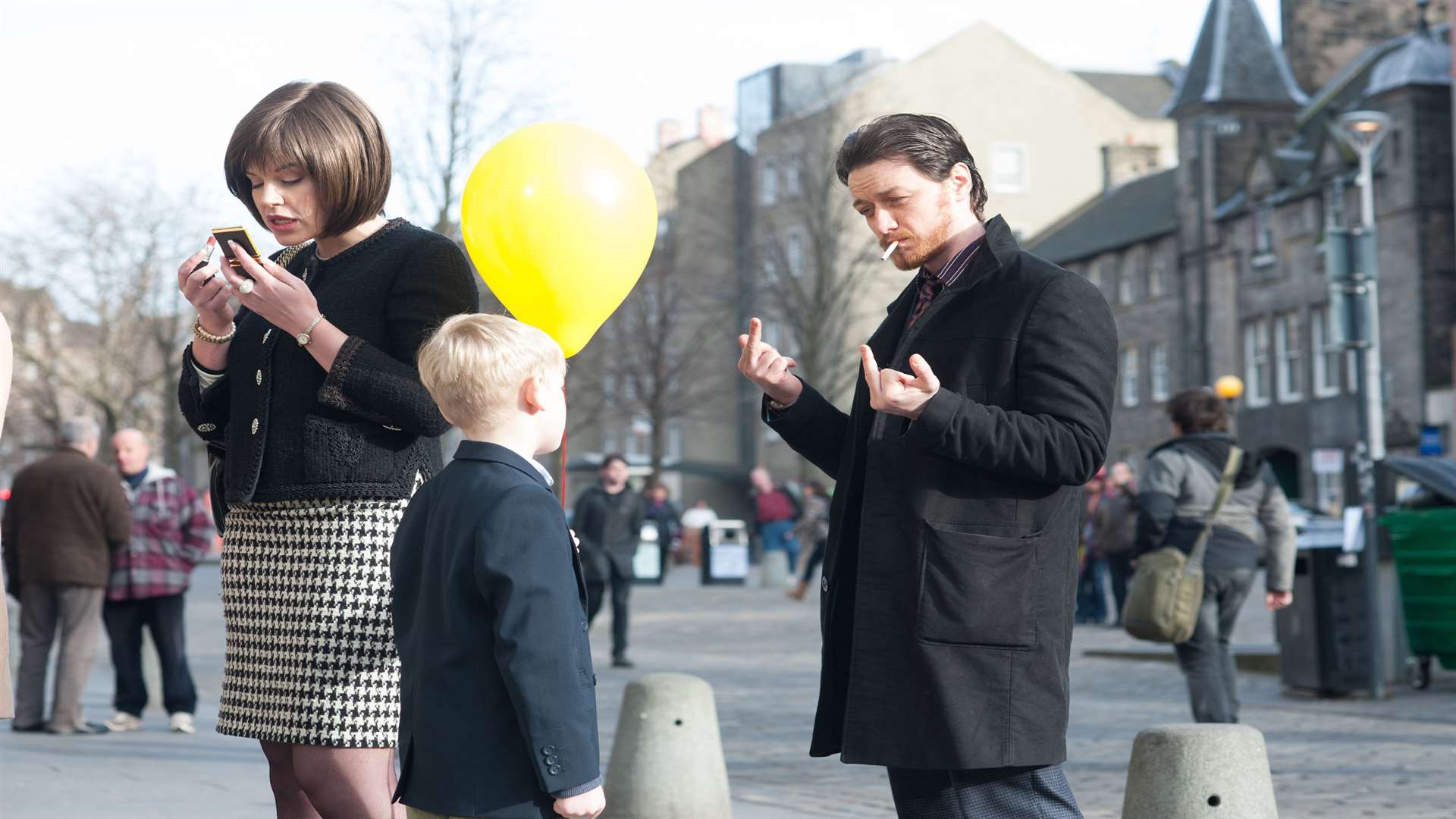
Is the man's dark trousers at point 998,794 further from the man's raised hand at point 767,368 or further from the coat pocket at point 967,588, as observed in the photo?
the man's raised hand at point 767,368

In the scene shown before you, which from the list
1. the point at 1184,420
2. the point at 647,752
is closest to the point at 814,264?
the point at 1184,420

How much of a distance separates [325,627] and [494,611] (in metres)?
0.53

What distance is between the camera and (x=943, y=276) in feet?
12.8

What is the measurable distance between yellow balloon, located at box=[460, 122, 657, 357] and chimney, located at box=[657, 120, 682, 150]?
77.2 m

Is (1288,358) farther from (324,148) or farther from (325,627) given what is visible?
(325,627)

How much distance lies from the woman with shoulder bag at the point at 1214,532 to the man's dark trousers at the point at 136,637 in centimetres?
562

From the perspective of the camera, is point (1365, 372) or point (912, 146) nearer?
point (912, 146)

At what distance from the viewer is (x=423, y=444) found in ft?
13.1

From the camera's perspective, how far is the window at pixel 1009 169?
63062 millimetres

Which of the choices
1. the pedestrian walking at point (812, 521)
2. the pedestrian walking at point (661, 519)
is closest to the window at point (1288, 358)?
the pedestrian walking at point (812, 521)

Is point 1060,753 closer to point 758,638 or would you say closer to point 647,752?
point 647,752

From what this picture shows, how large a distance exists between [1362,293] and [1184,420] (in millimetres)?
3997

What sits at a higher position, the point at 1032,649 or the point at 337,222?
the point at 337,222

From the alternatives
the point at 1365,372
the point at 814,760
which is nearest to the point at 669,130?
the point at 1365,372
